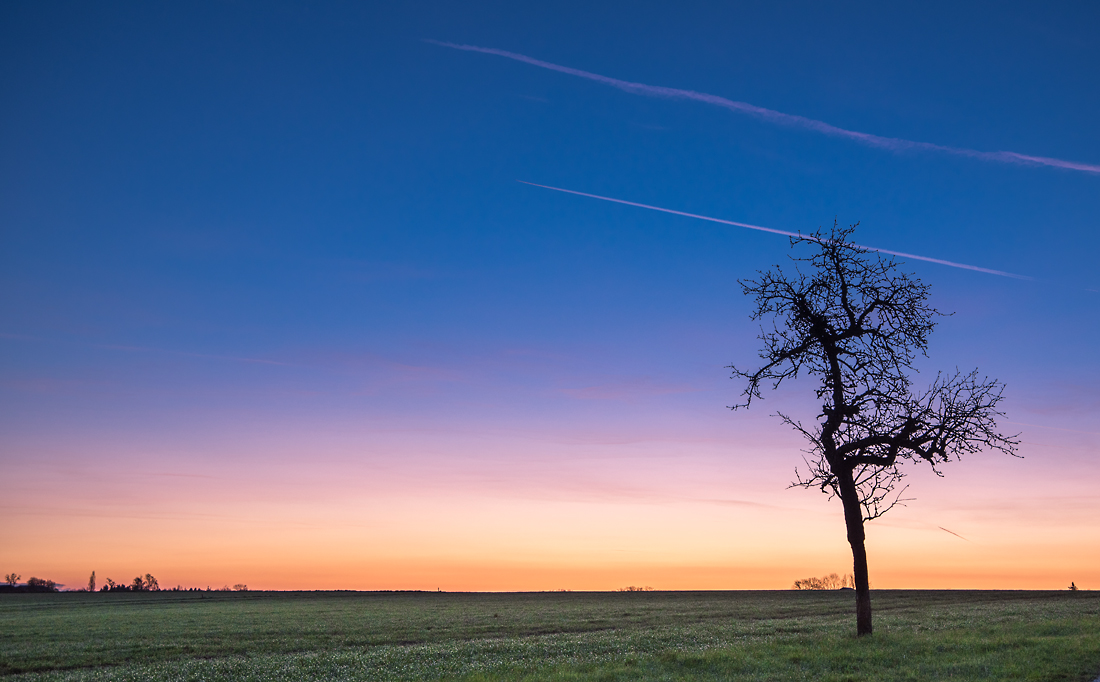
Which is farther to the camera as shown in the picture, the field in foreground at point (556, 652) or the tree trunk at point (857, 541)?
the tree trunk at point (857, 541)

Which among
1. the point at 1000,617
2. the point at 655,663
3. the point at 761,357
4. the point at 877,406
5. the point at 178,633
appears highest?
the point at 761,357

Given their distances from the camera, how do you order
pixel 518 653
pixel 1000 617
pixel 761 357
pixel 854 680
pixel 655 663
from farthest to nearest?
pixel 1000 617
pixel 518 653
pixel 761 357
pixel 655 663
pixel 854 680

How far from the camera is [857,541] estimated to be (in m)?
24.5

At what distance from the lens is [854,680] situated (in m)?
16.7

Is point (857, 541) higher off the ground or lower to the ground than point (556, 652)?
higher

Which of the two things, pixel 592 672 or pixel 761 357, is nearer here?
pixel 592 672

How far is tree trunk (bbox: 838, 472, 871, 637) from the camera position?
24391 millimetres

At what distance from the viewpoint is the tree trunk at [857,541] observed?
24391 mm

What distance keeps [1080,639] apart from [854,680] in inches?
469

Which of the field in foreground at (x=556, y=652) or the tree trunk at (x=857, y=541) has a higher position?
the tree trunk at (x=857, y=541)

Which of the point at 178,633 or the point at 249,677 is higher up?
the point at 249,677

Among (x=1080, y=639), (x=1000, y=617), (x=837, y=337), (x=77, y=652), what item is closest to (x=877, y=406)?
(x=837, y=337)

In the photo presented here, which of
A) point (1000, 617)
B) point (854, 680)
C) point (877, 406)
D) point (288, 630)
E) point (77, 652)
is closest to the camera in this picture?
point (854, 680)

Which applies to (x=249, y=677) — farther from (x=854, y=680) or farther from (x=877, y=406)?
(x=877, y=406)
